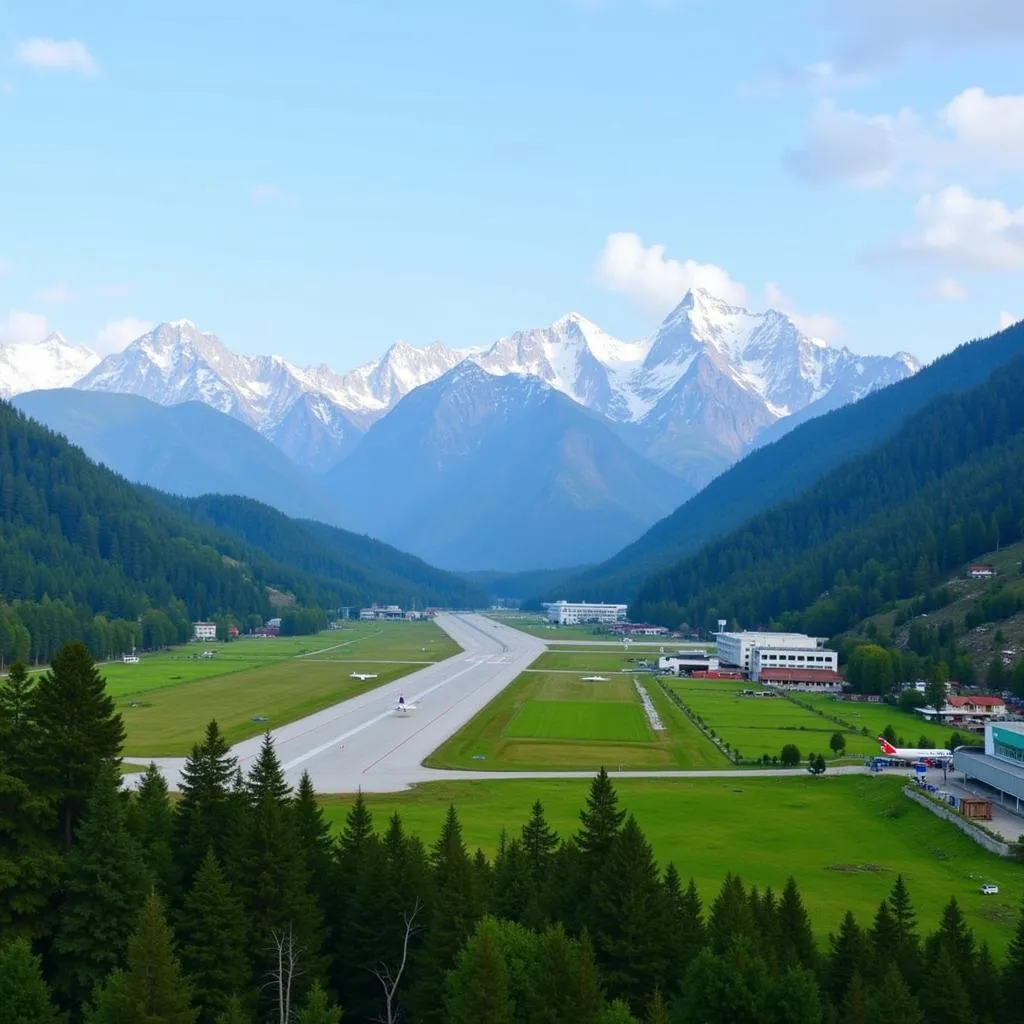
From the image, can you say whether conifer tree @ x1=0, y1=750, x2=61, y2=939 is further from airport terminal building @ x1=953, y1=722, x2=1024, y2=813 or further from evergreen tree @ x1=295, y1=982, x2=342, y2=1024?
airport terminal building @ x1=953, y1=722, x2=1024, y2=813

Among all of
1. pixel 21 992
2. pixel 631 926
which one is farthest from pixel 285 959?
pixel 631 926

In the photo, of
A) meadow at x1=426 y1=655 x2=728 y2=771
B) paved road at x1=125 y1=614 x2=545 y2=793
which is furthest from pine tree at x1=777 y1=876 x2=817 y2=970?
meadow at x1=426 y1=655 x2=728 y2=771

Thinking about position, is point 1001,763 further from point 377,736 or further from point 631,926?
→ point 377,736

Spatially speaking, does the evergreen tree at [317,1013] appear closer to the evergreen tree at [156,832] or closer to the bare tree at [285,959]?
the bare tree at [285,959]

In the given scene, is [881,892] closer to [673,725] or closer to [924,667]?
[673,725]

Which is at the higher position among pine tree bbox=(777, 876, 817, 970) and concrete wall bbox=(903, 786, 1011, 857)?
pine tree bbox=(777, 876, 817, 970)

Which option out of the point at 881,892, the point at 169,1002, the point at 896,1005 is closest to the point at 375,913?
the point at 169,1002

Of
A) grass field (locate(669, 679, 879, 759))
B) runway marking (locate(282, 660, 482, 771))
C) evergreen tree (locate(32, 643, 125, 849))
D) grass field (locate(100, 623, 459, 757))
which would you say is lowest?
grass field (locate(669, 679, 879, 759))
